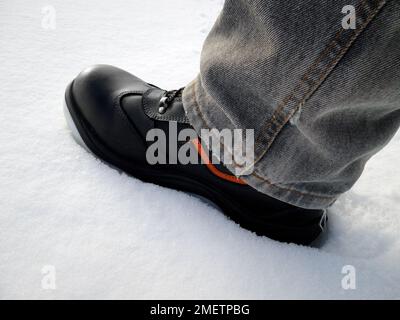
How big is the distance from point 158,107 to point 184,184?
0.58 feet

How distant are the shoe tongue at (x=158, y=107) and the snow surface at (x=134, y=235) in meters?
0.16

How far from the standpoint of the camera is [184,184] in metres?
0.63

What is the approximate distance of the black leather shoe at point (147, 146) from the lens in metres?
0.58

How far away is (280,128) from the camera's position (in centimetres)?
45

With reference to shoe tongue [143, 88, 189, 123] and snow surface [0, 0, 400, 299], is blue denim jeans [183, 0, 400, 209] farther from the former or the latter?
snow surface [0, 0, 400, 299]

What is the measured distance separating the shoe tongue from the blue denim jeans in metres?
0.04

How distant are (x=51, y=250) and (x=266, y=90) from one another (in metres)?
0.47

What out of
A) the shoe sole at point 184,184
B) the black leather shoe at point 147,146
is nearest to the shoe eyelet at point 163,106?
the black leather shoe at point 147,146

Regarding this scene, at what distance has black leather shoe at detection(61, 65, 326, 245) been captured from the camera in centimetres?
58

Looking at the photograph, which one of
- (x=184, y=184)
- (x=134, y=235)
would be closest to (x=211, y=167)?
(x=184, y=184)

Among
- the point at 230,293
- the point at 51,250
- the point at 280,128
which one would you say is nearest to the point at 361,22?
the point at 280,128

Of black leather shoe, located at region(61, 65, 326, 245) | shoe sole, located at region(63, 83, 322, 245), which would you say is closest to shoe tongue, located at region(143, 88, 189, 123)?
black leather shoe, located at region(61, 65, 326, 245)

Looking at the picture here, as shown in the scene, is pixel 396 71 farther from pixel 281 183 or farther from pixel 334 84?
pixel 281 183

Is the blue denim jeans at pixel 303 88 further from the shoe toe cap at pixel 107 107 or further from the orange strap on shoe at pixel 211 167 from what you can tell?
the shoe toe cap at pixel 107 107
